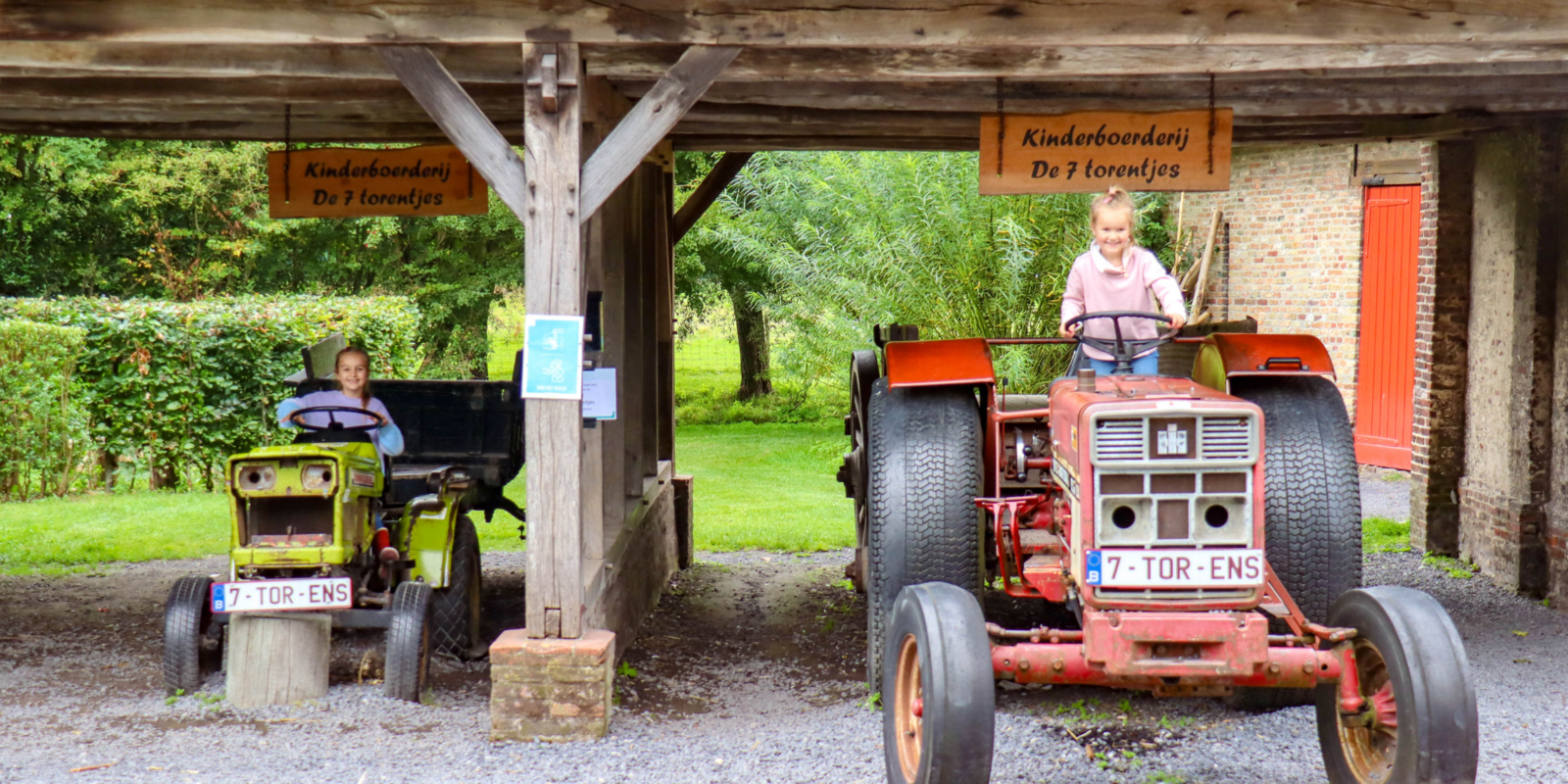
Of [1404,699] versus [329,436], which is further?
[329,436]

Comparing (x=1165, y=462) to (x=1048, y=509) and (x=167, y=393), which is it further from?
(x=167, y=393)

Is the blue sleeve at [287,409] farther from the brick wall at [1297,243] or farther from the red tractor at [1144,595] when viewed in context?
the brick wall at [1297,243]

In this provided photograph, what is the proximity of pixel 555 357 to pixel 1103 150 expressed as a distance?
2728mm

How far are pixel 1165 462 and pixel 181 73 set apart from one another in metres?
3.90

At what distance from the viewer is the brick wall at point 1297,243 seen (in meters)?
12.3

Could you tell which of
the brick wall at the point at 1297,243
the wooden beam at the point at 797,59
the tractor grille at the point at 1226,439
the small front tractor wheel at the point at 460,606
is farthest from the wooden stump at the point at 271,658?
the brick wall at the point at 1297,243

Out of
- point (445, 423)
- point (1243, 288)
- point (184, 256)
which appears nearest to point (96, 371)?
point (445, 423)

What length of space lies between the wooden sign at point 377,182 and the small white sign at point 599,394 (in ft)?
6.16

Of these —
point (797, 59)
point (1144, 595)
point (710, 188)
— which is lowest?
point (1144, 595)

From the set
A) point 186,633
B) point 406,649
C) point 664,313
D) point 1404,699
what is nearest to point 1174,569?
point 1404,699

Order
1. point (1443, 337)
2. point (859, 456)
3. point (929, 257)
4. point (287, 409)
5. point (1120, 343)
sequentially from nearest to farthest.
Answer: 1. point (1120, 343)
2. point (287, 409)
3. point (859, 456)
4. point (1443, 337)
5. point (929, 257)

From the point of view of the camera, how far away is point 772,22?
4.60 m

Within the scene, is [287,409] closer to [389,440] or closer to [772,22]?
[389,440]

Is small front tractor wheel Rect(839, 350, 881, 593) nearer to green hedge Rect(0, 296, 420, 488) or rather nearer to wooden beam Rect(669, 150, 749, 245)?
wooden beam Rect(669, 150, 749, 245)
